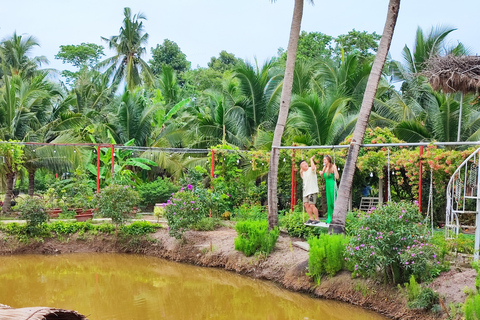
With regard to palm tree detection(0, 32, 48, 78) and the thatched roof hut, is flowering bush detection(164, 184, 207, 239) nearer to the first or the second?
the thatched roof hut

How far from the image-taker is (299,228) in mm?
13094

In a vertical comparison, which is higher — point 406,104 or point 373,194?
point 406,104

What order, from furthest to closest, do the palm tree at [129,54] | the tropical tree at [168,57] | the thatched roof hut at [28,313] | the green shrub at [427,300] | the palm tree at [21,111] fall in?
the tropical tree at [168,57]
the palm tree at [129,54]
the palm tree at [21,111]
the green shrub at [427,300]
the thatched roof hut at [28,313]

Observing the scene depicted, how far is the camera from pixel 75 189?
17.7m

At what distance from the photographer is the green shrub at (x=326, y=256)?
10.2 metres

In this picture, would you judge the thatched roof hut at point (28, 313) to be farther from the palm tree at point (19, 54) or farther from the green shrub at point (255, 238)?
the palm tree at point (19, 54)

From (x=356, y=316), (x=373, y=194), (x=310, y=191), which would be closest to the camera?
(x=356, y=316)

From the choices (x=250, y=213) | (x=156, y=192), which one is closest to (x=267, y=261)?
(x=250, y=213)

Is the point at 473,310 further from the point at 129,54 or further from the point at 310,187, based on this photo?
the point at 129,54

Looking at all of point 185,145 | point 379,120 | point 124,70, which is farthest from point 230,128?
point 124,70

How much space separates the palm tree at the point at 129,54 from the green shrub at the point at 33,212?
18166 millimetres

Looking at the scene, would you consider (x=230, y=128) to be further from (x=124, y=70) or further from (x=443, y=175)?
(x=124, y=70)

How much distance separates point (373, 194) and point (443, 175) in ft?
20.1

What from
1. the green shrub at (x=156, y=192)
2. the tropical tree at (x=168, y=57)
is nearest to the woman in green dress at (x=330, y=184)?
the green shrub at (x=156, y=192)
